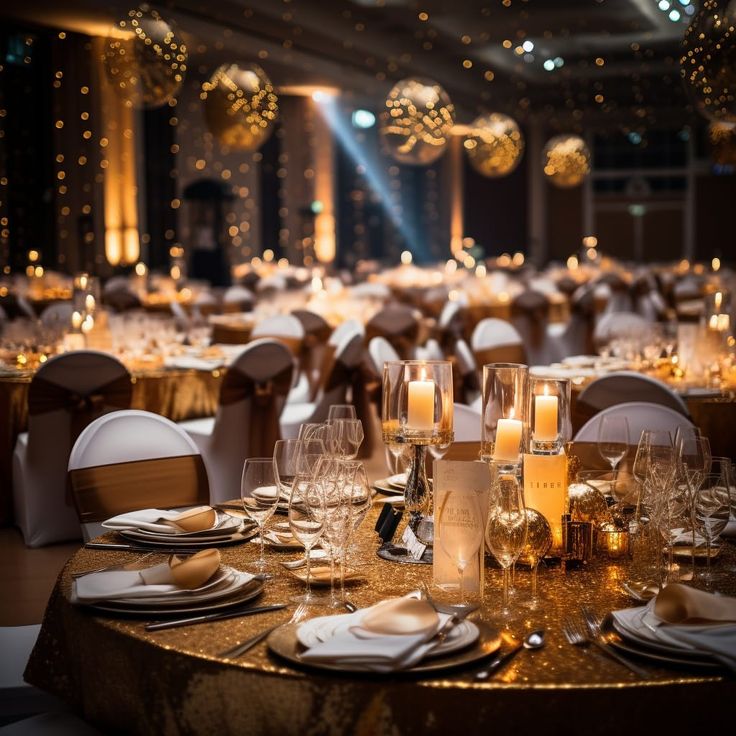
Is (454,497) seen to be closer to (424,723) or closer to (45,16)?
(424,723)

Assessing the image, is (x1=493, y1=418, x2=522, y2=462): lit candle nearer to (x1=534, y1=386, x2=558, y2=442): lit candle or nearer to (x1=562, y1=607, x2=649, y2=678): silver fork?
(x1=534, y1=386, x2=558, y2=442): lit candle

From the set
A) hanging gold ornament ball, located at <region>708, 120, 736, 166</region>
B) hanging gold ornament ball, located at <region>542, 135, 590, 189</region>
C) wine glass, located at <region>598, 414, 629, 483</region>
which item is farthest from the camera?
hanging gold ornament ball, located at <region>542, 135, 590, 189</region>

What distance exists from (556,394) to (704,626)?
735mm

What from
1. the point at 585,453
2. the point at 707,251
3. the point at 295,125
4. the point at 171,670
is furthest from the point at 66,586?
the point at 707,251

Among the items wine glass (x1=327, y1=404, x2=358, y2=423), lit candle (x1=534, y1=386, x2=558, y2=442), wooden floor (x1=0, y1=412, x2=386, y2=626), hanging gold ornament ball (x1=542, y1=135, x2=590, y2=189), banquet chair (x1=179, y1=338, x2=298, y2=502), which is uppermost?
hanging gold ornament ball (x1=542, y1=135, x2=590, y2=189)

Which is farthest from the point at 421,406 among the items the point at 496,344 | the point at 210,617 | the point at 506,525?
the point at 496,344

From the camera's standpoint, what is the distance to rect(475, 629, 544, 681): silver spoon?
161 centimetres

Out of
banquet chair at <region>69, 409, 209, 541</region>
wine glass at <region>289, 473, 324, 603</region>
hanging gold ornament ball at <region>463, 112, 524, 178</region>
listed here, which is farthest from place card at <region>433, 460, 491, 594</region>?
hanging gold ornament ball at <region>463, 112, 524, 178</region>

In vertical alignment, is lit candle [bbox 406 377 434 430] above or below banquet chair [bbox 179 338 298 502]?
above

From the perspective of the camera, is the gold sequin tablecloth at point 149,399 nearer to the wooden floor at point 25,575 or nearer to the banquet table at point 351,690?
the wooden floor at point 25,575

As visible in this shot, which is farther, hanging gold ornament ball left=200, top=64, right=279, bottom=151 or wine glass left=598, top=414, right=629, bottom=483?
hanging gold ornament ball left=200, top=64, right=279, bottom=151

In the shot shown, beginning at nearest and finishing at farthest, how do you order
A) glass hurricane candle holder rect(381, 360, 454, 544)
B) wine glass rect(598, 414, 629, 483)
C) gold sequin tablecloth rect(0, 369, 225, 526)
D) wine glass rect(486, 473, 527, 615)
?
wine glass rect(486, 473, 527, 615)
glass hurricane candle holder rect(381, 360, 454, 544)
wine glass rect(598, 414, 629, 483)
gold sequin tablecloth rect(0, 369, 225, 526)

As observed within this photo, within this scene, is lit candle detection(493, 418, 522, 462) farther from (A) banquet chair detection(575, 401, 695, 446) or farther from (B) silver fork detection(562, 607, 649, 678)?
(A) banquet chair detection(575, 401, 695, 446)

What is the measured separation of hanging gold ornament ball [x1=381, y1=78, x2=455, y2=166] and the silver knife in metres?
7.43
